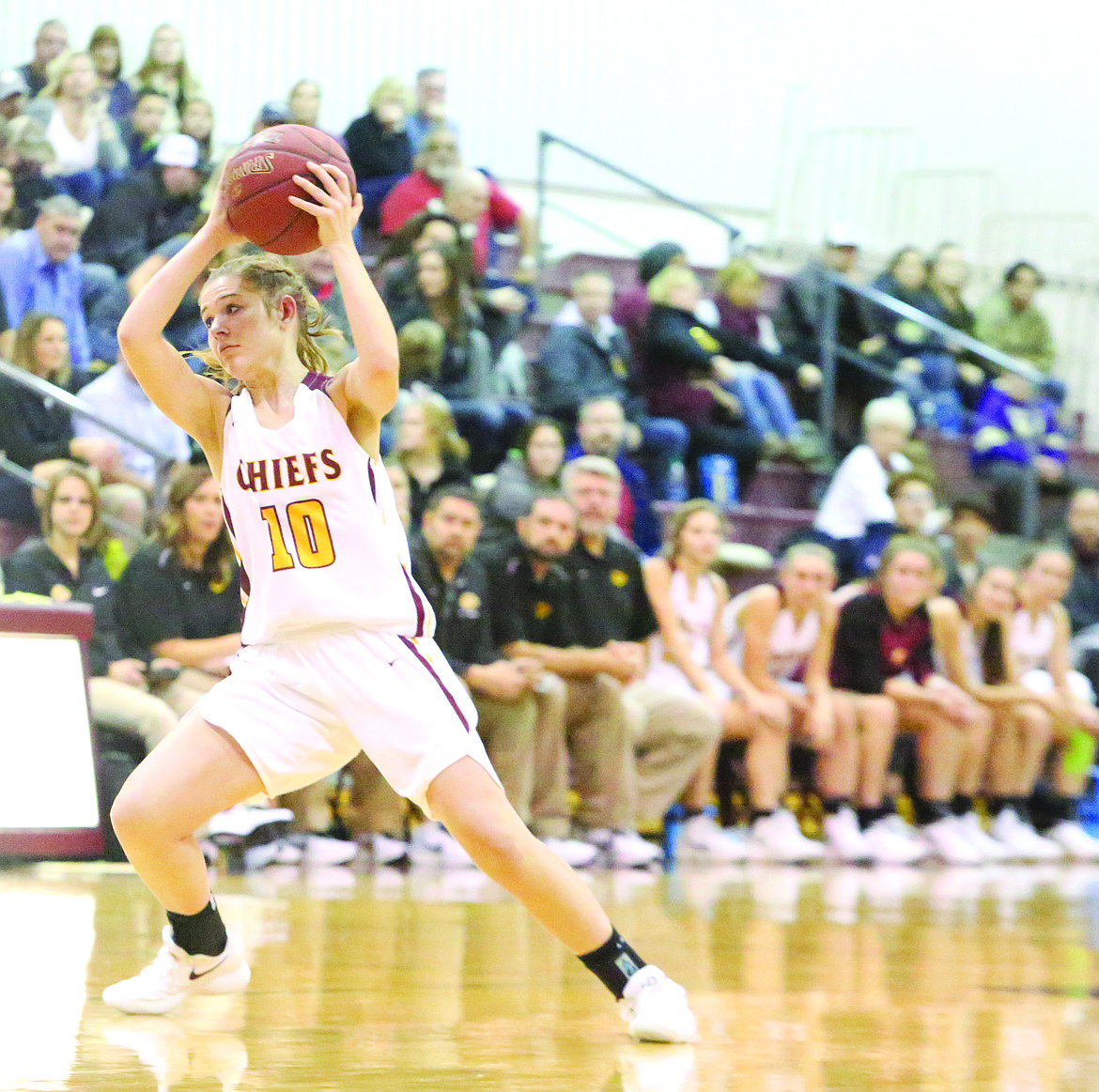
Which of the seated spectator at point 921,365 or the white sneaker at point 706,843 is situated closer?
the white sneaker at point 706,843

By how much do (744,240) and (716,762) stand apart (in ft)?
22.9

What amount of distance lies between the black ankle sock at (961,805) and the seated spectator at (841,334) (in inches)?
129

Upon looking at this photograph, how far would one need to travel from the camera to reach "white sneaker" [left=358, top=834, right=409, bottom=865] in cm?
734

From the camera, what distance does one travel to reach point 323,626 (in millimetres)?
3545

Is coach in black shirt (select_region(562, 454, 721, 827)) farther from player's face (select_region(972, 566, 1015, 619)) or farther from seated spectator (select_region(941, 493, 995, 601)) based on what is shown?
seated spectator (select_region(941, 493, 995, 601))

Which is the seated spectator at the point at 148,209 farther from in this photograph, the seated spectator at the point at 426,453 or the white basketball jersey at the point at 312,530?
the white basketball jersey at the point at 312,530

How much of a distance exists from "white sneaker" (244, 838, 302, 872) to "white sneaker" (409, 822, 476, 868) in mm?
594

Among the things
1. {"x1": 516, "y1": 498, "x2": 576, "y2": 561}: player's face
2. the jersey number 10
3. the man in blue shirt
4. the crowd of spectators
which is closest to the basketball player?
the jersey number 10

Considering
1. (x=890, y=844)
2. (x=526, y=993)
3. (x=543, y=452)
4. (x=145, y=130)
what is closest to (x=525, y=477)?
(x=543, y=452)

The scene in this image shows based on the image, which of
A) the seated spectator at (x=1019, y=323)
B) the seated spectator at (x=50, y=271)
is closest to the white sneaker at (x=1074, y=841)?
the seated spectator at (x=1019, y=323)

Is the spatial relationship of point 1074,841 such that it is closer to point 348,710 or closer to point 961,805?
point 961,805

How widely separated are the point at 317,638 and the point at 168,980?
0.83 meters

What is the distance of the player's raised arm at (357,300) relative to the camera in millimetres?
3469

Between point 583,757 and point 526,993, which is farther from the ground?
point 526,993
